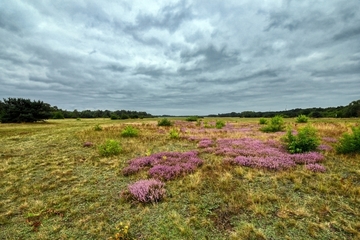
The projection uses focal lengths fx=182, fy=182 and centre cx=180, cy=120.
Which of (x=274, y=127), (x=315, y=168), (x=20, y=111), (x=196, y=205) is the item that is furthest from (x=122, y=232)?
(x=20, y=111)

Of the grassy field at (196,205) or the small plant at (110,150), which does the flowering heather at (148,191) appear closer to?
the grassy field at (196,205)

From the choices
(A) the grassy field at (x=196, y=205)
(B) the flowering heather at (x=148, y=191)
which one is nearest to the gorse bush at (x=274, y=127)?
(A) the grassy field at (x=196, y=205)

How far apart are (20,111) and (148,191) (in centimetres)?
4294

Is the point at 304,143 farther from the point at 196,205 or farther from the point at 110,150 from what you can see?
the point at 110,150

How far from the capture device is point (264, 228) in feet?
14.8

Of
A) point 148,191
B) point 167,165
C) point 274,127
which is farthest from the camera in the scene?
point 274,127

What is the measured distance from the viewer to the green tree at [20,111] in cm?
3588

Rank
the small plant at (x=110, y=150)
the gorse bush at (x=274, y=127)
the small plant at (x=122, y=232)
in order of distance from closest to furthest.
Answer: the small plant at (x=122, y=232)
the small plant at (x=110, y=150)
the gorse bush at (x=274, y=127)

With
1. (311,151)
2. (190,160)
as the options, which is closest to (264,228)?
(190,160)

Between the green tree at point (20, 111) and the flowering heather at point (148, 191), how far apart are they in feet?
136

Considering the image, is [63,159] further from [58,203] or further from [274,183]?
[274,183]

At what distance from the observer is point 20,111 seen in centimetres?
3619

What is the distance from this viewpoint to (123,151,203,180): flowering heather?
829 centimetres

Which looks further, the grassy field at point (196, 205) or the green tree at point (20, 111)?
the green tree at point (20, 111)
